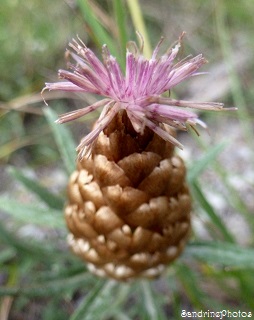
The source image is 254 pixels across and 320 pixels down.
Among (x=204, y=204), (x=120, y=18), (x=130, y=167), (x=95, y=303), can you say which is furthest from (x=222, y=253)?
(x=120, y=18)

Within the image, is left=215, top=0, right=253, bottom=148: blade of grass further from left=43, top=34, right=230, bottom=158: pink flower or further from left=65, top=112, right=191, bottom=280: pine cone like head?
left=43, top=34, right=230, bottom=158: pink flower

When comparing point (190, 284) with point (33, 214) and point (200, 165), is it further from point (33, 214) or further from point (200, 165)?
point (33, 214)

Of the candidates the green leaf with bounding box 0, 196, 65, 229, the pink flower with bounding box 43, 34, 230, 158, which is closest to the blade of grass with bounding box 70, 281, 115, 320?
the green leaf with bounding box 0, 196, 65, 229

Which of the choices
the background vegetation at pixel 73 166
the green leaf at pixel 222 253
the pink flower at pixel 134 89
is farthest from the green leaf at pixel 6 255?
the pink flower at pixel 134 89

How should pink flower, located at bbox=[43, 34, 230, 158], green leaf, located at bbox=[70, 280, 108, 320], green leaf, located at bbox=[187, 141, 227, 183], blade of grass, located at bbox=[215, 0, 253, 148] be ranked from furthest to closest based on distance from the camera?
1. blade of grass, located at bbox=[215, 0, 253, 148]
2. green leaf, located at bbox=[187, 141, 227, 183]
3. green leaf, located at bbox=[70, 280, 108, 320]
4. pink flower, located at bbox=[43, 34, 230, 158]

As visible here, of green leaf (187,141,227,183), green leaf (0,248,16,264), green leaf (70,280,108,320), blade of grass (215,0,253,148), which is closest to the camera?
green leaf (70,280,108,320)

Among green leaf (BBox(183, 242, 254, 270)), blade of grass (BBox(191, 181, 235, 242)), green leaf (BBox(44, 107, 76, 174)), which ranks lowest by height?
green leaf (BBox(183, 242, 254, 270))

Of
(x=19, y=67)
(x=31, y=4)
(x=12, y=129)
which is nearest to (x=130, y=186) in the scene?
(x=12, y=129)

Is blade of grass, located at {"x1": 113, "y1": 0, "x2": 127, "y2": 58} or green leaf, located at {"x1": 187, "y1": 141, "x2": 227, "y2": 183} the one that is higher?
blade of grass, located at {"x1": 113, "y1": 0, "x2": 127, "y2": 58}
